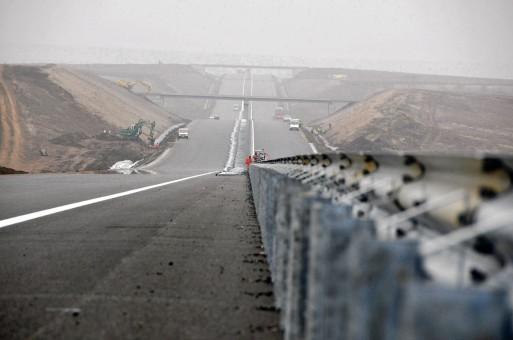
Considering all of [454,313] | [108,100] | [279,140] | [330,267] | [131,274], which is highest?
[108,100]

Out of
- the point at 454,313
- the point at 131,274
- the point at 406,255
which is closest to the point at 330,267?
the point at 406,255

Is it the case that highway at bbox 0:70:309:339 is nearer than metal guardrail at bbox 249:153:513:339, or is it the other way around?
metal guardrail at bbox 249:153:513:339

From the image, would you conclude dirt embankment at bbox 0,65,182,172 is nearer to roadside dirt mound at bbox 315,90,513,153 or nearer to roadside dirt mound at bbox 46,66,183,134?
roadside dirt mound at bbox 46,66,183,134

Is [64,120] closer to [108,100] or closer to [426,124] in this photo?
[108,100]

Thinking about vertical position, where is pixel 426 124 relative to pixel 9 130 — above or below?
above

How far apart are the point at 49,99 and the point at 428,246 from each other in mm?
98355

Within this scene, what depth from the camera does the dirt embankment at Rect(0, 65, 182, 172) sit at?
69438 mm

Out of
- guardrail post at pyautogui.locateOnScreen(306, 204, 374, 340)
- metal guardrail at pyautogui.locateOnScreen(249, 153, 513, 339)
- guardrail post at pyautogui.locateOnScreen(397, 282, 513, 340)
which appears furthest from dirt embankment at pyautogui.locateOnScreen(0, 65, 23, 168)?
guardrail post at pyautogui.locateOnScreen(397, 282, 513, 340)

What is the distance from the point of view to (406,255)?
2.01m

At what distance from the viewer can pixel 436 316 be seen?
174 centimetres

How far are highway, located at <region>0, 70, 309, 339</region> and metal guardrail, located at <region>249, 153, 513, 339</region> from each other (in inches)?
29.5

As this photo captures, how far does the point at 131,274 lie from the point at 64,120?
8577 cm

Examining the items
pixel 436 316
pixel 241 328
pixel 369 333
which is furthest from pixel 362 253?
pixel 241 328

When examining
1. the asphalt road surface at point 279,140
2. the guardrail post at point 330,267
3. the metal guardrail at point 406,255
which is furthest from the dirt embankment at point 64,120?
the guardrail post at point 330,267
